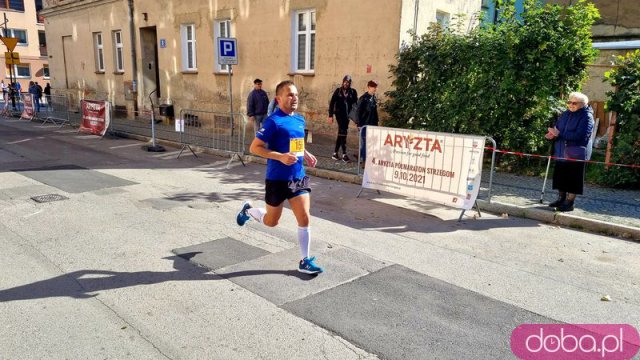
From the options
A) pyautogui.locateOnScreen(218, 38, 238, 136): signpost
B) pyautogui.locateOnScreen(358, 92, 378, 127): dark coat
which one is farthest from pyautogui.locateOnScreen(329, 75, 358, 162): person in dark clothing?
pyautogui.locateOnScreen(218, 38, 238, 136): signpost

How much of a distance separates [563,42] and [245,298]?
846 cm

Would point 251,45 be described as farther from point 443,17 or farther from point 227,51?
point 443,17

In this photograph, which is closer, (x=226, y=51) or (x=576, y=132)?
(x=576, y=132)

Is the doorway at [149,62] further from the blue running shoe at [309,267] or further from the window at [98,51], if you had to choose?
the blue running shoe at [309,267]

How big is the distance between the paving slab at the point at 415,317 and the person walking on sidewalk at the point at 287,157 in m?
0.68

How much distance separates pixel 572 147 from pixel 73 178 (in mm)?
9415

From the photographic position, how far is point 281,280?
4.62 metres

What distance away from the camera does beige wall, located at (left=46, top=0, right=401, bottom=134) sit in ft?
40.5

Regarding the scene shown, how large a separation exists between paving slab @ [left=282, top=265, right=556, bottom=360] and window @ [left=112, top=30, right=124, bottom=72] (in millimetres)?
21433

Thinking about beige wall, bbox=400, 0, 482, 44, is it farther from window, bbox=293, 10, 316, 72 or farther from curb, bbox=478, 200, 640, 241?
curb, bbox=478, 200, 640, 241

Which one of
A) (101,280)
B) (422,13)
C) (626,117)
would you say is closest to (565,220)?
(626,117)

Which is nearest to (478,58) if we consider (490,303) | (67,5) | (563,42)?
(563,42)

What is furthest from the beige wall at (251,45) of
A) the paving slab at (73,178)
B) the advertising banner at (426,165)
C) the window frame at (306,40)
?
the paving slab at (73,178)

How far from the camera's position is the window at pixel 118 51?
22.0 metres
